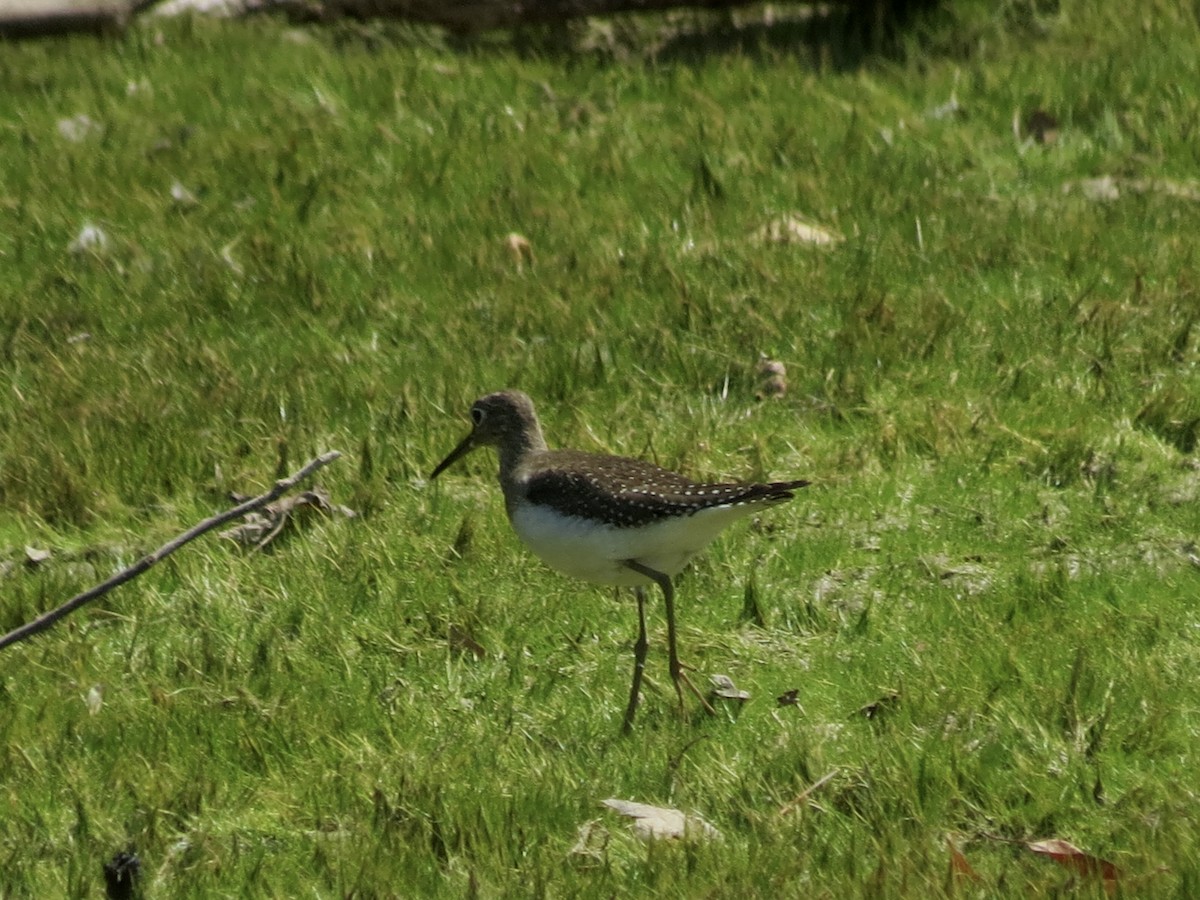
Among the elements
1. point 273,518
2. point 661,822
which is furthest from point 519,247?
point 661,822

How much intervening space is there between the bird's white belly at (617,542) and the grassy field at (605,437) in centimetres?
40

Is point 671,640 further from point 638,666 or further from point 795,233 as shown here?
point 795,233

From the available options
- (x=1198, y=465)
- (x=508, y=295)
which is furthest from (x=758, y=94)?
(x=1198, y=465)

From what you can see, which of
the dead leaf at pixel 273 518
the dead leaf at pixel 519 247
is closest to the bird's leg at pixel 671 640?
the dead leaf at pixel 273 518

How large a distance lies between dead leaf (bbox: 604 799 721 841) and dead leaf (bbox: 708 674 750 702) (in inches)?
29.1

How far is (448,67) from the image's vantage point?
11.5 metres

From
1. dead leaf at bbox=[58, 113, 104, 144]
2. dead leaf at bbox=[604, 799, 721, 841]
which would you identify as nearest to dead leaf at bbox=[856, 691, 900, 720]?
dead leaf at bbox=[604, 799, 721, 841]

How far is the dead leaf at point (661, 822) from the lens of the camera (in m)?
5.18

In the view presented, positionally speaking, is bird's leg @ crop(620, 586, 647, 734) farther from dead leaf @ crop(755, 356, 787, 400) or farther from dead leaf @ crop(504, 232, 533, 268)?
dead leaf @ crop(504, 232, 533, 268)

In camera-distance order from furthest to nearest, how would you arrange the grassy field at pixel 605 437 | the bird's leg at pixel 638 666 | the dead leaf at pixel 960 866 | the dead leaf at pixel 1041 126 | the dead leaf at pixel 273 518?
the dead leaf at pixel 1041 126 → the dead leaf at pixel 273 518 → the bird's leg at pixel 638 666 → the grassy field at pixel 605 437 → the dead leaf at pixel 960 866

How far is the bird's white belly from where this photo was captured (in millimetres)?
6027

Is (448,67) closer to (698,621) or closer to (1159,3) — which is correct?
(1159,3)

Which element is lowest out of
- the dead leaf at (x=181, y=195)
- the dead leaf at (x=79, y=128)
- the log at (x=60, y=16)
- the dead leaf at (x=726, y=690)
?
the dead leaf at (x=726, y=690)

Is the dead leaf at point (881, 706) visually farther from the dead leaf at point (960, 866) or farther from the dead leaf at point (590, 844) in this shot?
the dead leaf at point (590, 844)
